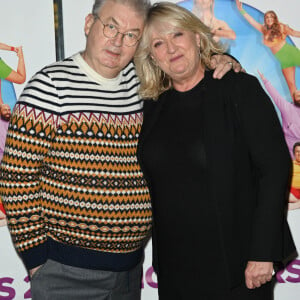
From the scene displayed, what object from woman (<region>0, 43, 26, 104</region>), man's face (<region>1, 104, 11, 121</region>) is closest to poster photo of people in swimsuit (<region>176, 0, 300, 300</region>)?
woman (<region>0, 43, 26, 104</region>)

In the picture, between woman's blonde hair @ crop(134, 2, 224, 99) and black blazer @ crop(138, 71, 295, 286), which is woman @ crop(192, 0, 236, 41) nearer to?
woman's blonde hair @ crop(134, 2, 224, 99)

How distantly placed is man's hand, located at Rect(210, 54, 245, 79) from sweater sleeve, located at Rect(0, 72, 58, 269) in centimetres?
57

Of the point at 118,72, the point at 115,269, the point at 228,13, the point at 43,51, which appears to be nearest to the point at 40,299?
the point at 115,269

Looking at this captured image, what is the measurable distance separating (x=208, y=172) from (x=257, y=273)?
0.37 m

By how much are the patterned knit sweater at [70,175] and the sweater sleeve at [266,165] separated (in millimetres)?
416

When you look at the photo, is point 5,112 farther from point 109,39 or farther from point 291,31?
point 291,31

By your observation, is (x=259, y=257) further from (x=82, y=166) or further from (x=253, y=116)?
(x=82, y=166)

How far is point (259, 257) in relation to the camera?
1.48m

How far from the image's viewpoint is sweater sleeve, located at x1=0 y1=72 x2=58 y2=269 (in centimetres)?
144

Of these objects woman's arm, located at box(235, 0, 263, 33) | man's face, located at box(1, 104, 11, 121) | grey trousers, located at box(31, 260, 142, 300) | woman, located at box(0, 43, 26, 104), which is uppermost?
woman's arm, located at box(235, 0, 263, 33)

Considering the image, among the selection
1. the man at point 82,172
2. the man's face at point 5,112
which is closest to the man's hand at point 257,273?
the man at point 82,172

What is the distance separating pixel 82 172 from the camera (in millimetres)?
1499

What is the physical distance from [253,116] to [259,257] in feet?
1.52

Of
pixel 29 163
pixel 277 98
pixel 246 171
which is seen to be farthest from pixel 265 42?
pixel 29 163
